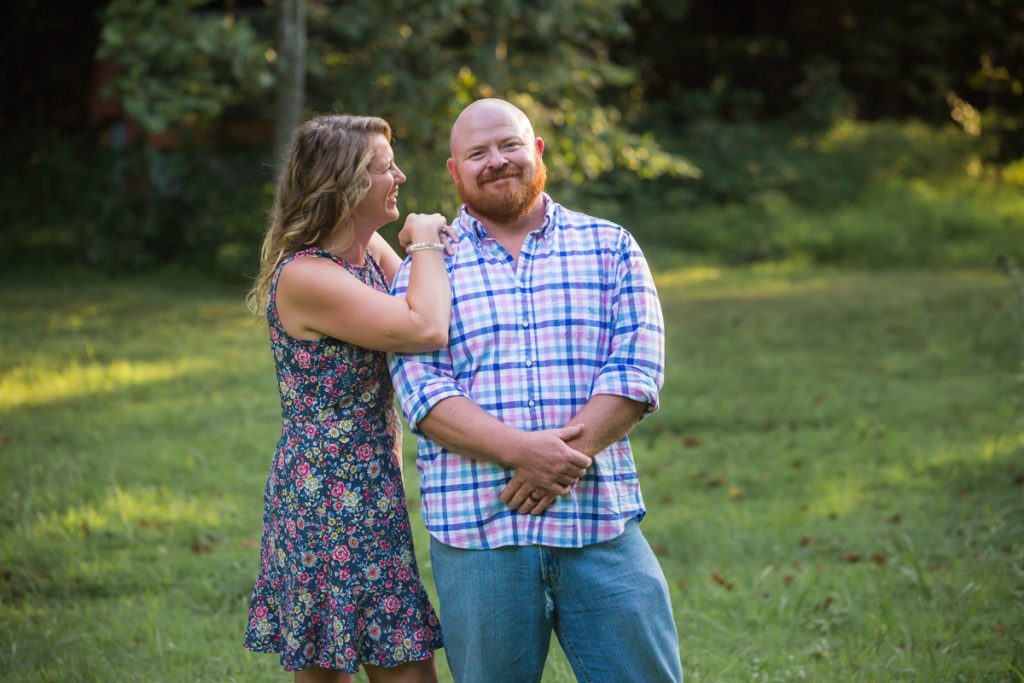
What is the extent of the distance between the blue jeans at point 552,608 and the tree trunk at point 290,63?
8.87 metres

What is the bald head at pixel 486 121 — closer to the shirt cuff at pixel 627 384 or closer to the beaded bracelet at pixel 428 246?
the beaded bracelet at pixel 428 246

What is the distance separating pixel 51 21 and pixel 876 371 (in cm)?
1195

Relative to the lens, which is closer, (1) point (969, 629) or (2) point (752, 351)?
(1) point (969, 629)

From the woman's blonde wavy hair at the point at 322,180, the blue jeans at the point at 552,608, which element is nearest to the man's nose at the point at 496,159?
the woman's blonde wavy hair at the point at 322,180

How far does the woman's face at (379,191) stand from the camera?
3.12 meters

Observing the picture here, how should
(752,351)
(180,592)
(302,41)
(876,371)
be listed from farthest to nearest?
(302,41) → (752,351) → (876,371) → (180,592)

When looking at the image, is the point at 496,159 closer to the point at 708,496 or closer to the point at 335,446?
the point at 335,446

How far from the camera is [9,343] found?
9258 mm

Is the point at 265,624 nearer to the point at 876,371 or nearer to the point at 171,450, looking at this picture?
the point at 171,450

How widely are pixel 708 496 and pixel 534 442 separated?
361 centimetres

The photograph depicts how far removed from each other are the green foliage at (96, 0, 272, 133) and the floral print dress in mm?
7683

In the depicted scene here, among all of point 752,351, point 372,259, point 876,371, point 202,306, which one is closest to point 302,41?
point 202,306

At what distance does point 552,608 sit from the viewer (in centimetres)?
297

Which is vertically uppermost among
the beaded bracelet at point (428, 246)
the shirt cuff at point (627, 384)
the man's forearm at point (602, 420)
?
the beaded bracelet at point (428, 246)
